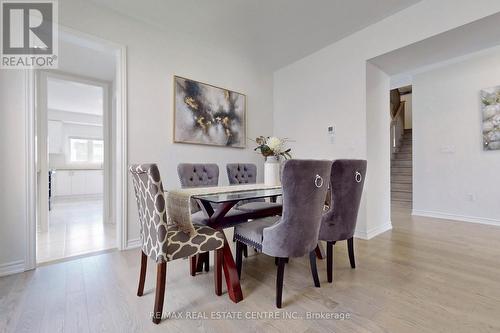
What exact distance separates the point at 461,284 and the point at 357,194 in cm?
100

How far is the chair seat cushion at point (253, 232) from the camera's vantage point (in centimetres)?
159

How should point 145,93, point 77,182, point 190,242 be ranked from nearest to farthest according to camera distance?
point 190,242 → point 145,93 → point 77,182

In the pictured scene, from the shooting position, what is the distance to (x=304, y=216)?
148cm

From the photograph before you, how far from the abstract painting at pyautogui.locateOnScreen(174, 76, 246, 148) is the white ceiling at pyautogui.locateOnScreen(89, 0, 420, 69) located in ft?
2.22

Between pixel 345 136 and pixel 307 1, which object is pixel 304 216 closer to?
pixel 345 136

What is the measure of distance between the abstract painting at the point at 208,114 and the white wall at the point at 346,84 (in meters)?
0.92

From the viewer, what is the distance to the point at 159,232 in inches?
52.4

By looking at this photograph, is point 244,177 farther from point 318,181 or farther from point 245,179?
point 318,181

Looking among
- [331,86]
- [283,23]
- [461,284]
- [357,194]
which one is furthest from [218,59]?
[461,284]

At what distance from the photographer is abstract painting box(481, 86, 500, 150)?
11.4 feet

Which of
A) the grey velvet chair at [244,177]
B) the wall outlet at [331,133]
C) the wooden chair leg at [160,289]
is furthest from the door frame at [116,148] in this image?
the wall outlet at [331,133]

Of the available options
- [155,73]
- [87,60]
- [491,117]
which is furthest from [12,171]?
[491,117]

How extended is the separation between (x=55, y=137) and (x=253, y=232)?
7.61 metres

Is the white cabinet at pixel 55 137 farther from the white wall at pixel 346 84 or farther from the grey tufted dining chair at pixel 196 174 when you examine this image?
the white wall at pixel 346 84
